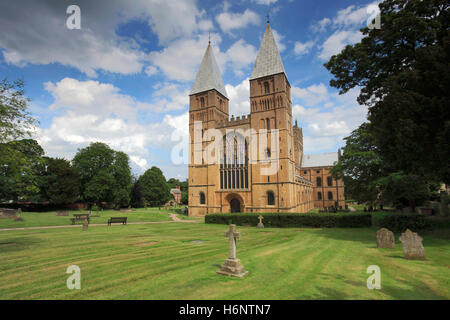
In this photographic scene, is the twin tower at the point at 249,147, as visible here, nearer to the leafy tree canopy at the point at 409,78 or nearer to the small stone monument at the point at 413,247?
the leafy tree canopy at the point at 409,78

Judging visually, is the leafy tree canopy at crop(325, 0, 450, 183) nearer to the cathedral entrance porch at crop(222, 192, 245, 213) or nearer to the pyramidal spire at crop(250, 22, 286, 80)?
the pyramidal spire at crop(250, 22, 286, 80)

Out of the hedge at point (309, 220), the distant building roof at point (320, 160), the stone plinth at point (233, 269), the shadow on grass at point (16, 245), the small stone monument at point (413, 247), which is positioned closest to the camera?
the stone plinth at point (233, 269)

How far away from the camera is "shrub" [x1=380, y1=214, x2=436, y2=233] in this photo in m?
16.2

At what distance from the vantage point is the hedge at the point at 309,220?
21.2m

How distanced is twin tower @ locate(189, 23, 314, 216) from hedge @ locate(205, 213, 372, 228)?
9.40 meters

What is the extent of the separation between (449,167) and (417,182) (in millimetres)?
9540

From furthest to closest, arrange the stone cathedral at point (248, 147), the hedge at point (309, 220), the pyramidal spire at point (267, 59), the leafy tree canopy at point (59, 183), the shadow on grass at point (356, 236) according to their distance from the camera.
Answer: the leafy tree canopy at point (59, 183) → the pyramidal spire at point (267, 59) → the stone cathedral at point (248, 147) → the hedge at point (309, 220) → the shadow on grass at point (356, 236)

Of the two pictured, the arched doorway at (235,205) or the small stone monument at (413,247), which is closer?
the small stone monument at (413,247)

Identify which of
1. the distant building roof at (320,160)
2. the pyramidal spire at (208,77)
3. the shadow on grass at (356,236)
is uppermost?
the pyramidal spire at (208,77)

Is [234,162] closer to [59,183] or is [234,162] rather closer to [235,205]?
[235,205]

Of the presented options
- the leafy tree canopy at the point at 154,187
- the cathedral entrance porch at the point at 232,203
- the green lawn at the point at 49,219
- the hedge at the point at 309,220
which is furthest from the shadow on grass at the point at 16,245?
the leafy tree canopy at the point at 154,187

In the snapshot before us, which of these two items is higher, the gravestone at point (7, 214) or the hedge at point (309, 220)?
the gravestone at point (7, 214)

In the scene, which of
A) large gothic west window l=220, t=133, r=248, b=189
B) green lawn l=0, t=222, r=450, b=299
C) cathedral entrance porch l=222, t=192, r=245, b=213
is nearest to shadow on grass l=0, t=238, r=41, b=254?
green lawn l=0, t=222, r=450, b=299
